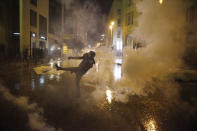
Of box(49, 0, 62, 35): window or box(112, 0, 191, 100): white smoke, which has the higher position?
box(49, 0, 62, 35): window

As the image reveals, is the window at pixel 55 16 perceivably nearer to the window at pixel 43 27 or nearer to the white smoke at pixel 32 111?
the window at pixel 43 27

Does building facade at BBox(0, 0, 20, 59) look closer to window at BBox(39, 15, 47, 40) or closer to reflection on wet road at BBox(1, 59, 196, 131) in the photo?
window at BBox(39, 15, 47, 40)

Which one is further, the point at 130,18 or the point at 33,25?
the point at 130,18

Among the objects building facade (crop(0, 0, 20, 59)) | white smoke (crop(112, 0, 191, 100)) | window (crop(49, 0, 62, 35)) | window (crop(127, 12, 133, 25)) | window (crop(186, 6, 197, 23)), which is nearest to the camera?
white smoke (crop(112, 0, 191, 100))

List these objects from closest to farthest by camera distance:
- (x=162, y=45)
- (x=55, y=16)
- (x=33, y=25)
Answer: (x=162, y=45)
(x=33, y=25)
(x=55, y=16)

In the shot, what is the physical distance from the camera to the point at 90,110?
4098 mm

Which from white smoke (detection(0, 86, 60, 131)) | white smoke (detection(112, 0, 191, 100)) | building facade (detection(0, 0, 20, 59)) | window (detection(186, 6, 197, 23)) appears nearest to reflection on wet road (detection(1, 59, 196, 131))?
white smoke (detection(0, 86, 60, 131))

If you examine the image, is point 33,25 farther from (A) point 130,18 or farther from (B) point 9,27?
(A) point 130,18

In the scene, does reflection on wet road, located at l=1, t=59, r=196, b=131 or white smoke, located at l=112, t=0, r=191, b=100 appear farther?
white smoke, located at l=112, t=0, r=191, b=100

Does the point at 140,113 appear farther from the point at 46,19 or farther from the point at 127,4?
the point at 46,19

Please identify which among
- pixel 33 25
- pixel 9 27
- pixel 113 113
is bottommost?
pixel 113 113

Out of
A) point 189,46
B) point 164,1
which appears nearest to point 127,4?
point 164,1

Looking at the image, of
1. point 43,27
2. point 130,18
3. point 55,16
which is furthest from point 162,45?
point 55,16

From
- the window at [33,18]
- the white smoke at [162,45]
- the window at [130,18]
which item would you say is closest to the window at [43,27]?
the window at [33,18]
